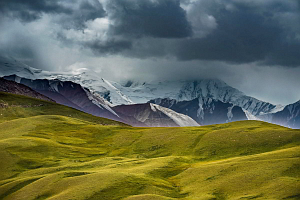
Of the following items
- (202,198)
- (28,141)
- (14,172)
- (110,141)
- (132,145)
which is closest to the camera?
(202,198)

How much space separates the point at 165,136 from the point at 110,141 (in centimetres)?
1837

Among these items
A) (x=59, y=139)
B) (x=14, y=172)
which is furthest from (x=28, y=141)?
(x=14, y=172)

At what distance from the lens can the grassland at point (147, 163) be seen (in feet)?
202

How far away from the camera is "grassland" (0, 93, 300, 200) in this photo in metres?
61.6

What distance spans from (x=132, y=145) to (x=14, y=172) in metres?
37.7

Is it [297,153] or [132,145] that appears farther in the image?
[132,145]

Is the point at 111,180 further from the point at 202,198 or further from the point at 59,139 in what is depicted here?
the point at 59,139

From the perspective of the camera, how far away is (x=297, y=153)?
72688 mm

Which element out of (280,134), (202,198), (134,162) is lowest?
(202,198)

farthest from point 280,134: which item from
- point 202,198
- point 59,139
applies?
point 59,139

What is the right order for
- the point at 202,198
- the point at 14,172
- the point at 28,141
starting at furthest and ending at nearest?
the point at 28,141 → the point at 14,172 → the point at 202,198

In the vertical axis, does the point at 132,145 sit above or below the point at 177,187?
above

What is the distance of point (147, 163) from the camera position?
280ft

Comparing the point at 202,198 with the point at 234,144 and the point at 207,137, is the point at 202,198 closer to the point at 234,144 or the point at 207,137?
the point at 234,144
